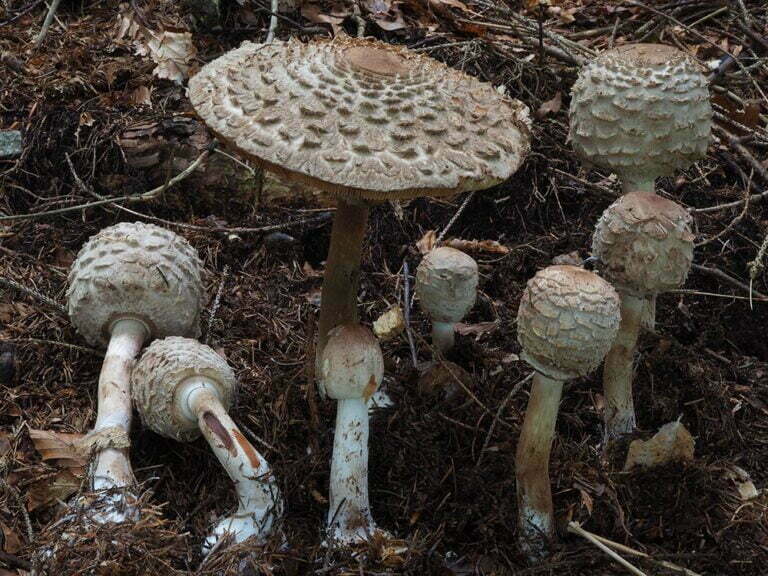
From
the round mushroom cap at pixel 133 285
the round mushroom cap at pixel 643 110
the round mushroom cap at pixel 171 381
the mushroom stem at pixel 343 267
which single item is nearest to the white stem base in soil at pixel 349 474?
the mushroom stem at pixel 343 267

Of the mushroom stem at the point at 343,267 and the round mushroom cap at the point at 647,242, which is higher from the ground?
the round mushroom cap at the point at 647,242

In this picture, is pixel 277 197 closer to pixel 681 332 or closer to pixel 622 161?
pixel 622 161

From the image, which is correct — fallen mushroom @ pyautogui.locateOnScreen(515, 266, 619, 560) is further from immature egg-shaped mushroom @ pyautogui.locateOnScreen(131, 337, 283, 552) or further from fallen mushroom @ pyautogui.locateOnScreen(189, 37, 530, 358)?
immature egg-shaped mushroom @ pyautogui.locateOnScreen(131, 337, 283, 552)

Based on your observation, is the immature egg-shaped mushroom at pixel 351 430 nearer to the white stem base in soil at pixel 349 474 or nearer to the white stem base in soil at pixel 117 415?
the white stem base in soil at pixel 349 474

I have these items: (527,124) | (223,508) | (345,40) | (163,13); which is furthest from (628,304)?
(163,13)

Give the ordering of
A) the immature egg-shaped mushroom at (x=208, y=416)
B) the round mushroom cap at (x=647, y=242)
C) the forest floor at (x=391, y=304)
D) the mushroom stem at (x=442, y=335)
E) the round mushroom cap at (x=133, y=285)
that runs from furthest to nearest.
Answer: the mushroom stem at (x=442, y=335)
the round mushroom cap at (x=133, y=285)
the forest floor at (x=391, y=304)
the immature egg-shaped mushroom at (x=208, y=416)
the round mushroom cap at (x=647, y=242)

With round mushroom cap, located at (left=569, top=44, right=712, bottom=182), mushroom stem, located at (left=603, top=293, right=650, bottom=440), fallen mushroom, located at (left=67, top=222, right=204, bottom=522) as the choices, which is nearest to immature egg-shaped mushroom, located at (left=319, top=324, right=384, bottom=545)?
fallen mushroom, located at (left=67, top=222, right=204, bottom=522)
